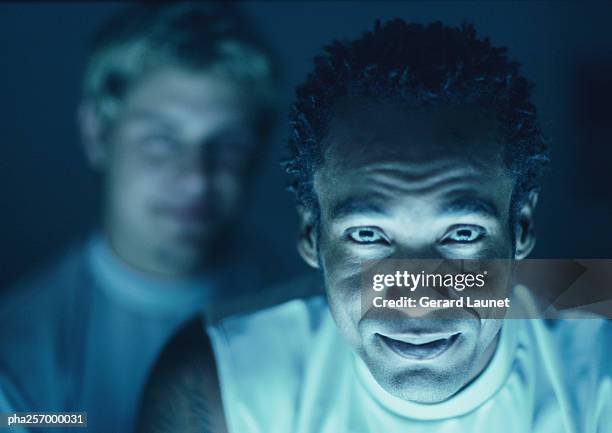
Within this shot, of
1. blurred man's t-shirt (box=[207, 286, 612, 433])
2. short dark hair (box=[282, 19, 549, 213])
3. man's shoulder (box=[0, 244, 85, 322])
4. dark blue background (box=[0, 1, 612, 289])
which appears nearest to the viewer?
short dark hair (box=[282, 19, 549, 213])

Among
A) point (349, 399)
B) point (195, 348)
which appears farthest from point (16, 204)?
point (349, 399)

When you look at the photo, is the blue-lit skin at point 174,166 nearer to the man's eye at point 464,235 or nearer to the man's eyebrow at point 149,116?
the man's eyebrow at point 149,116

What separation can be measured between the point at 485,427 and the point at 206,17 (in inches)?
35.6

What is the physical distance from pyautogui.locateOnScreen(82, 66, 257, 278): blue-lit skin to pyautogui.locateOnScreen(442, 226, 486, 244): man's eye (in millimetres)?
541

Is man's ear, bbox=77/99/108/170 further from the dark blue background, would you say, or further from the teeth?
the teeth

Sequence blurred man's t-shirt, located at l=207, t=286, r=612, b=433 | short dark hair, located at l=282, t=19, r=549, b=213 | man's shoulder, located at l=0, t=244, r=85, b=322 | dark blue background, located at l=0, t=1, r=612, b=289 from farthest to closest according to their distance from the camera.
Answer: man's shoulder, located at l=0, t=244, r=85, b=322 → dark blue background, located at l=0, t=1, r=612, b=289 → blurred man's t-shirt, located at l=207, t=286, r=612, b=433 → short dark hair, located at l=282, t=19, r=549, b=213

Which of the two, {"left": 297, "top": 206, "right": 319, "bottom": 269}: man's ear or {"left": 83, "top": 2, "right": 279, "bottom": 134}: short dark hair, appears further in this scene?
{"left": 83, "top": 2, "right": 279, "bottom": 134}: short dark hair

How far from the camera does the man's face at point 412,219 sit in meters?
0.84

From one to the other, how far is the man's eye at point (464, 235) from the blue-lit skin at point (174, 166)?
1.78ft

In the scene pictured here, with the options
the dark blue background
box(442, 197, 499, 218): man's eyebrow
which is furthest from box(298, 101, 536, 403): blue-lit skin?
the dark blue background

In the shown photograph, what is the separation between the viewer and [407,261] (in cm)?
88

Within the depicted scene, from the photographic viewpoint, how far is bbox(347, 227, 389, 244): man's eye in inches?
34.5

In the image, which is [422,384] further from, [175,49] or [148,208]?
[175,49]

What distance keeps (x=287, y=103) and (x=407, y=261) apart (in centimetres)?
54
